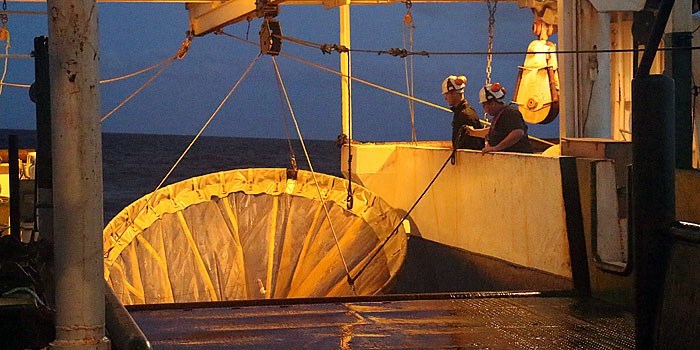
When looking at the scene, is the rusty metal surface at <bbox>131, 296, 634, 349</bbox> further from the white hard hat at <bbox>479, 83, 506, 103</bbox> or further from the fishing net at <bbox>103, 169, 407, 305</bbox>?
the fishing net at <bbox>103, 169, 407, 305</bbox>

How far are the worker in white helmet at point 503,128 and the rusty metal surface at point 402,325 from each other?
2.54 metres

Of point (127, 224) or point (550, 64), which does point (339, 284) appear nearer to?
point (127, 224)

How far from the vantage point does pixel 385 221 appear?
12.1m

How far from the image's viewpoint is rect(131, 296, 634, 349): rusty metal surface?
6.44 metres

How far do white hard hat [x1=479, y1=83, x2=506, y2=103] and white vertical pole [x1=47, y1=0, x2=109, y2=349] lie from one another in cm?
750

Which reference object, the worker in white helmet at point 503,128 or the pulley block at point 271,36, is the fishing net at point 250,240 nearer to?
the worker in white helmet at point 503,128

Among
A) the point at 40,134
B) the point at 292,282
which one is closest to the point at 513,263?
the point at 292,282

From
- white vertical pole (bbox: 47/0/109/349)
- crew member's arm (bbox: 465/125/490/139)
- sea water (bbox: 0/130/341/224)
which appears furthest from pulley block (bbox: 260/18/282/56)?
sea water (bbox: 0/130/341/224)

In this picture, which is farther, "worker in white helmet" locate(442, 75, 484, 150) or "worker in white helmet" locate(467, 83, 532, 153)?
"worker in white helmet" locate(442, 75, 484, 150)

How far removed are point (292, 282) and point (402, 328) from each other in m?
5.68

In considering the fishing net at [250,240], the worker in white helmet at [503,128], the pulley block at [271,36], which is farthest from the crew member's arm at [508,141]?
the pulley block at [271,36]

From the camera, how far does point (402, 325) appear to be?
22.9 ft

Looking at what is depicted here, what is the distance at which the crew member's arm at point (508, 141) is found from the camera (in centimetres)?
1039

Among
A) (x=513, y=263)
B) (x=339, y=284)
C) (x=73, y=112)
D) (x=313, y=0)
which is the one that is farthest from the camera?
(x=313, y=0)
